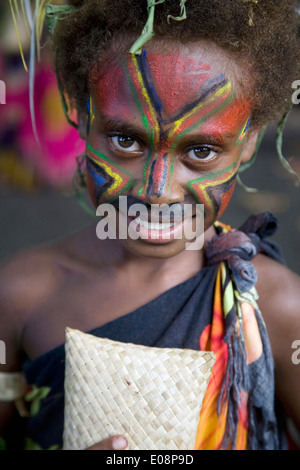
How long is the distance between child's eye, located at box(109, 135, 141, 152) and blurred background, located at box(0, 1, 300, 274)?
2.81 meters

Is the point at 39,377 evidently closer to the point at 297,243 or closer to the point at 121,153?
the point at 121,153

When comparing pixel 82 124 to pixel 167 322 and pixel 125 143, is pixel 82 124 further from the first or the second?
pixel 167 322

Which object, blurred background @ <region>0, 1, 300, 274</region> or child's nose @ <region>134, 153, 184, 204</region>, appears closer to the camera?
child's nose @ <region>134, 153, 184, 204</region>

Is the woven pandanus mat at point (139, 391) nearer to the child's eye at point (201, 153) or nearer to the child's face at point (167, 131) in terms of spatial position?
the child's face at point (167, 131)

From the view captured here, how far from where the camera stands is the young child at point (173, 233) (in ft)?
4.03

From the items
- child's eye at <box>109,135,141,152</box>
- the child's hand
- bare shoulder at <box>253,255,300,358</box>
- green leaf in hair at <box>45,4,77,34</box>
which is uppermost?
green leaf in hair at <box>45,4,77,34</box>

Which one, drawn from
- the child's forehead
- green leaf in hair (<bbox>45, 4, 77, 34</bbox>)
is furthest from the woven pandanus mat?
green leaf in hair (<bbox>45, 4, 77, 34</bbox>)

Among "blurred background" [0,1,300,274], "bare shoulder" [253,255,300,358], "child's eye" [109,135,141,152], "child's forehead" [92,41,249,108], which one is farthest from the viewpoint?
"blurred background" [0,1,300,274]

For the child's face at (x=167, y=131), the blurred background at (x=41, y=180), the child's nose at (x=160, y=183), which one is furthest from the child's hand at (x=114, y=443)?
the blurred background at (x=41, y=180)

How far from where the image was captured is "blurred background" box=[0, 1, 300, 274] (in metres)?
4.31

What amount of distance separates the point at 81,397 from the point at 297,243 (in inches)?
118

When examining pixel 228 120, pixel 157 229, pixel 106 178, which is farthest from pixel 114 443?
pixel 228 120

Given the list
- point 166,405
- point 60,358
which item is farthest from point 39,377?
point 166,405

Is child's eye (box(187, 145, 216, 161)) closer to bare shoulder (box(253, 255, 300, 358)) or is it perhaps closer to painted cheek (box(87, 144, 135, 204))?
painted cheek (box(87, 144, 135, 204))
